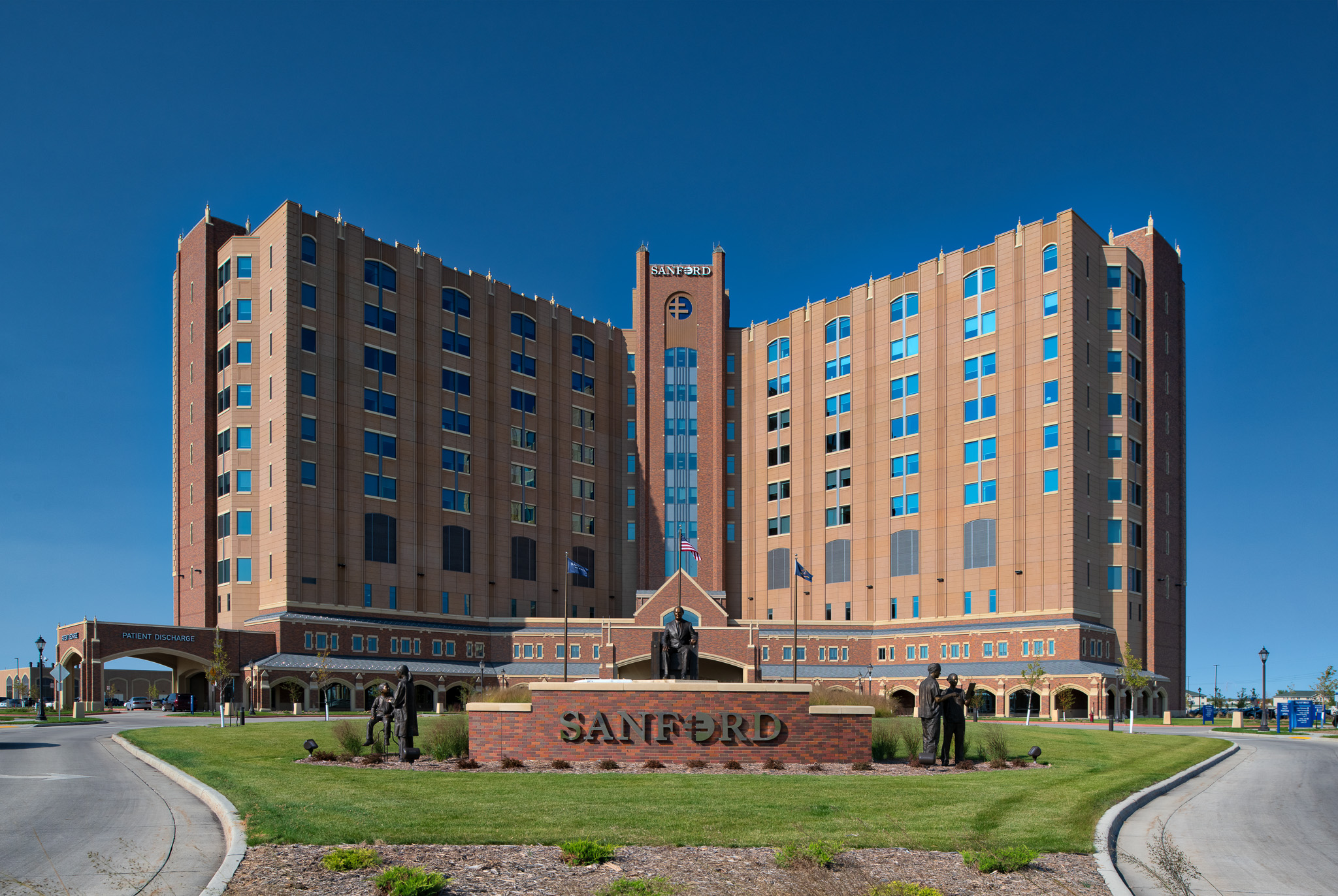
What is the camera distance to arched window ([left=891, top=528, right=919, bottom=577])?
9188 centimetres

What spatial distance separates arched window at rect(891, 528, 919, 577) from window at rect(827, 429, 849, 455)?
9990 mm

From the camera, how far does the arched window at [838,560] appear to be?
318ft

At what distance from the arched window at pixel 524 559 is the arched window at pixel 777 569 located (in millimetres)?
22235

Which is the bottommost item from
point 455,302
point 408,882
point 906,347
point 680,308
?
point 408,882

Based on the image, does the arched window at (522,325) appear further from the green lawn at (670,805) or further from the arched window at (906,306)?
the green lawn at (670,805)

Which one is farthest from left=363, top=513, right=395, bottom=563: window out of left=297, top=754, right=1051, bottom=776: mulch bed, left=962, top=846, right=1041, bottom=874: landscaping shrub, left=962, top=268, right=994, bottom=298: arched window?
left=962, top=846, right=1041, bottom=874: landscaping shrub

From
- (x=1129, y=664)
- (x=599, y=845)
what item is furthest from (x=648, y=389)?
(x=599, y=845)

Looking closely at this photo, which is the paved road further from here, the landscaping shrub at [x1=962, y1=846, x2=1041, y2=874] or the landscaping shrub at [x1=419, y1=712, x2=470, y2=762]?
the landscaping shrub at [x1=962, y1=846, x2=1041, y2=874]

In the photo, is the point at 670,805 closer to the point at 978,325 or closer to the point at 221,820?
the point at 221,820

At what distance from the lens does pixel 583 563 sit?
104312mm

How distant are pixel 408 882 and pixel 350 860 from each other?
5.74 ft

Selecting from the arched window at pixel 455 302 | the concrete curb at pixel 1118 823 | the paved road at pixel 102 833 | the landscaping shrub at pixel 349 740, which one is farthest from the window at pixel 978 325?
the paved road at pixel 102 833

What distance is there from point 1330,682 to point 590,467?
64.3m

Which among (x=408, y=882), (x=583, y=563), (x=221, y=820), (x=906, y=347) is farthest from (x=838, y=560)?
(x=408, y=882)
